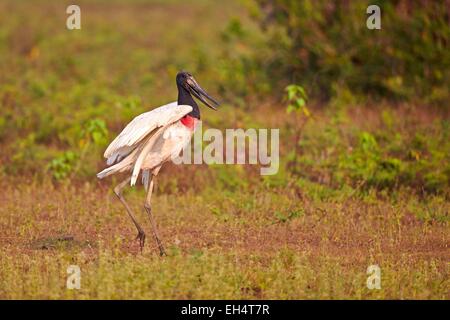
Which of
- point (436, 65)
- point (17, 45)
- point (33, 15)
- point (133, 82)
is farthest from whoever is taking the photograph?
point (33, 15)

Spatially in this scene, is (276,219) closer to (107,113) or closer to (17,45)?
(107,113)

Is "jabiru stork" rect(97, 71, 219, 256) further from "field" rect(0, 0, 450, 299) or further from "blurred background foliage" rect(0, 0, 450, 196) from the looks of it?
"blurred background foliage" rect(0, 0, 450, 196)

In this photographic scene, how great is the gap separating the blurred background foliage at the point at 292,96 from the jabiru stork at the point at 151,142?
1790mm

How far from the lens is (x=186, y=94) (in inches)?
287

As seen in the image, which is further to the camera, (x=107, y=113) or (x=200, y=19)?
(x=200, y=19)

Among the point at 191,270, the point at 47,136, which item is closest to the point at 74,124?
the point at 47,136

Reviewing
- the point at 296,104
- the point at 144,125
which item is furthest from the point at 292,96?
the point at 144,125

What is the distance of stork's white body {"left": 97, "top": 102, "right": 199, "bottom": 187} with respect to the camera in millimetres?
6578

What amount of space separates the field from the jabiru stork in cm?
52

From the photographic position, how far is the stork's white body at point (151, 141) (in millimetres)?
6578

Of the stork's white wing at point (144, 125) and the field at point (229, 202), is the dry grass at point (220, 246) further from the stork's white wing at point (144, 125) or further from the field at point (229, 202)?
the stork's white wing at point (144, 125)

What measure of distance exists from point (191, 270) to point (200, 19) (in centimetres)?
1794
